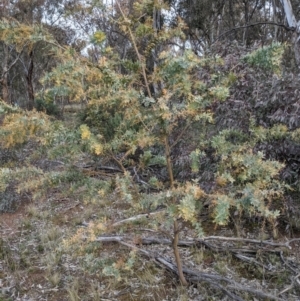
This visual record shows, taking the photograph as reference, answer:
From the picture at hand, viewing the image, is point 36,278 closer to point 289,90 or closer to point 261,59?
point 261,59

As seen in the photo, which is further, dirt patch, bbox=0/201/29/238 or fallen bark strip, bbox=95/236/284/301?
dirt patch, bbox=0/201/29/238

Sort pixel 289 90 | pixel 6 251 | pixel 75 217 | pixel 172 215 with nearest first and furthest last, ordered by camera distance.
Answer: pixel 172 215
pixel 289 90
pixel 6 251
pixel 75 217

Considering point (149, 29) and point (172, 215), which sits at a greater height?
point (149, 29)

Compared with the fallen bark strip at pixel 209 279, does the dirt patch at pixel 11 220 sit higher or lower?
higher

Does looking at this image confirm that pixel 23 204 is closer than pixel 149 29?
No

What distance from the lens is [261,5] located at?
15.1 m

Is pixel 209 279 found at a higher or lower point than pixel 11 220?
lower

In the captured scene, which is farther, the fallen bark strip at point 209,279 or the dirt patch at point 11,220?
the dirt patch at point 11,220

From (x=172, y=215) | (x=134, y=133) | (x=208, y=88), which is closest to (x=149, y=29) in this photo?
(x=208, y=88)

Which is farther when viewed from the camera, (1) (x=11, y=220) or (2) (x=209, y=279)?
A: (1) (x=11, y=220)

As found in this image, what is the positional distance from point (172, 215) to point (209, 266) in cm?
161

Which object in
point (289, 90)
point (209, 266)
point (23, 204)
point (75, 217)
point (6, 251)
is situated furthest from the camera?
point (23, 204)

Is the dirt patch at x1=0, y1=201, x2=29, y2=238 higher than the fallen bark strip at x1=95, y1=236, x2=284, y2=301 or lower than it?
higher

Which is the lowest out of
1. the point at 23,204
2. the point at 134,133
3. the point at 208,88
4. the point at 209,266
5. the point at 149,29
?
the point at 209,266
